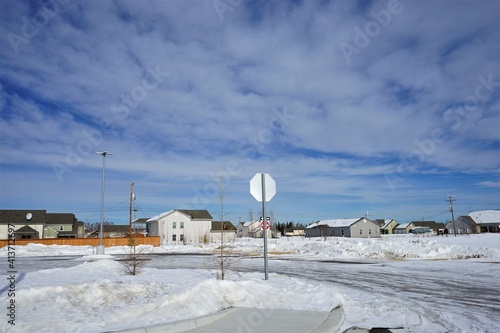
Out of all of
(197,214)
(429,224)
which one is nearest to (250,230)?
(197,214)

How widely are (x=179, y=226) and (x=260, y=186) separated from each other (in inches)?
2821

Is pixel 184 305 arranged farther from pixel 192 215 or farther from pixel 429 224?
pixel 429 224

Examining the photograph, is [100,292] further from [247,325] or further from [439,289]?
[439,289]

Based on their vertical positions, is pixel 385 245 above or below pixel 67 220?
below

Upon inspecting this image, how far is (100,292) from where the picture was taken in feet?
26.9

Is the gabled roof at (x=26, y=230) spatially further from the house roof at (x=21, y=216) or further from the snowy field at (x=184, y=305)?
the snowy field at (x=184, y=305)

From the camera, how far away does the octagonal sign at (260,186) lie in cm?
1063

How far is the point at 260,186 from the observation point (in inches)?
A: 422

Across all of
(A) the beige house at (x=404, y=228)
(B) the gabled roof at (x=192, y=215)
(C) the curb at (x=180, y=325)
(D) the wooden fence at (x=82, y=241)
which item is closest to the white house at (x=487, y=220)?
(A) the beige house at (x=404, y=228)

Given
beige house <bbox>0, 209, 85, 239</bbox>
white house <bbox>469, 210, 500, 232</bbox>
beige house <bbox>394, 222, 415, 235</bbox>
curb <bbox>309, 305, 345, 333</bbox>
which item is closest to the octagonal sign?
curb <bbox>309, 305, 345, 333</bbox>

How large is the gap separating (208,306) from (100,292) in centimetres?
277

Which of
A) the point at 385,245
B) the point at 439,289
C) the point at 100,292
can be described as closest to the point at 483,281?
the point at 439,289

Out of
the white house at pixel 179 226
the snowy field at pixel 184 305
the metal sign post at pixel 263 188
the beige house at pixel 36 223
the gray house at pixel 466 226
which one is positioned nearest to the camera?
the snowy field at pixel 184 305

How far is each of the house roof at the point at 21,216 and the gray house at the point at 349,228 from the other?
6751 cm
